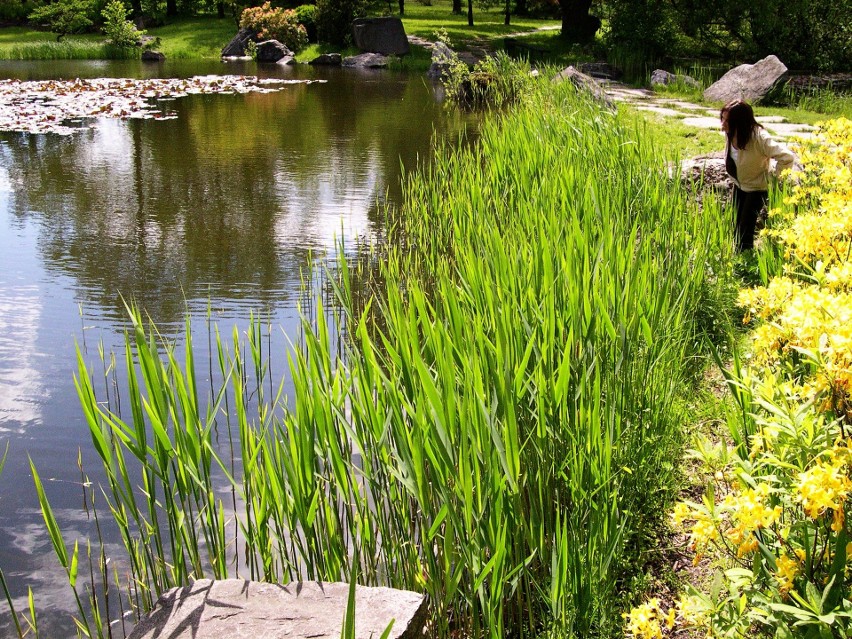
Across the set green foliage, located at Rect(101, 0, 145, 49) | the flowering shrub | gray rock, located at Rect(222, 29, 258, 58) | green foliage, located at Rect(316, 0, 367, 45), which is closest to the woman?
the flowering shrub

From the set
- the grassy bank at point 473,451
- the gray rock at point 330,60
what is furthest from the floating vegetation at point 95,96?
the grassy bank at point 473,451

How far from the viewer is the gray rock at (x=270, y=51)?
2431cm

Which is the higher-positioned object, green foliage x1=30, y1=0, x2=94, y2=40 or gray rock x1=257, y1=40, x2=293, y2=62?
green foliage x1=30, y1=0, x2=94, y2=40

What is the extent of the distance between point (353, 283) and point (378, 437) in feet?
11.0

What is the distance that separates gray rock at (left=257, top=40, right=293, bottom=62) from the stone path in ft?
42.8

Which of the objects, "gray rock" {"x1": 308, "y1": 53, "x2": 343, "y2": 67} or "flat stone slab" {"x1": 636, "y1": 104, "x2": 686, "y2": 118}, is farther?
"gray rock" {"x1": 308, "y1": 53, "x2": 343, "y2": 67}

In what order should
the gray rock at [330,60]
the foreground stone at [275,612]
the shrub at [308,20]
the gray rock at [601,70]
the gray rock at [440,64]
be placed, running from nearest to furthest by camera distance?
1. the foreground stone at [275,612]
2. the gray rock at [601,70]
3. the gray rock at [440,64]
4. the gray rock at [330,60]
5. the shrub at [308,20]

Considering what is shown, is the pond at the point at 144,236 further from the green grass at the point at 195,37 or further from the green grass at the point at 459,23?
the green grass at the point at 459,23

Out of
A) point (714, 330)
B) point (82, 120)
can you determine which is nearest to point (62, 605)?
point (714, 330)

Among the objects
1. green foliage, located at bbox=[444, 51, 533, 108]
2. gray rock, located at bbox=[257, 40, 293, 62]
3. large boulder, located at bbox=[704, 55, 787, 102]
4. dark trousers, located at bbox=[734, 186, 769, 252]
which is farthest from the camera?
gray rock, located at bbox=[257, 40, 293, 62]

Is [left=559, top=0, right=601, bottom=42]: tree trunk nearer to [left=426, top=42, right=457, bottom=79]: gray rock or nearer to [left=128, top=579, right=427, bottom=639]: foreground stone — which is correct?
[left=426, top=42, right=457, bottom=79]: gray rock

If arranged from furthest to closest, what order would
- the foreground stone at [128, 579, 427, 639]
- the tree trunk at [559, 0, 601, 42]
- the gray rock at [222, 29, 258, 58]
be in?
the gray rock at [222, 29, 258, 58] → the tree trunk at [559, 0, 601, 42] → the foreground stone at [128, 579, 427, 639]

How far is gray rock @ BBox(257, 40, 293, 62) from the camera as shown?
957 inches

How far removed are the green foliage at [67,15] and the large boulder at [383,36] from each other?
1134cm
